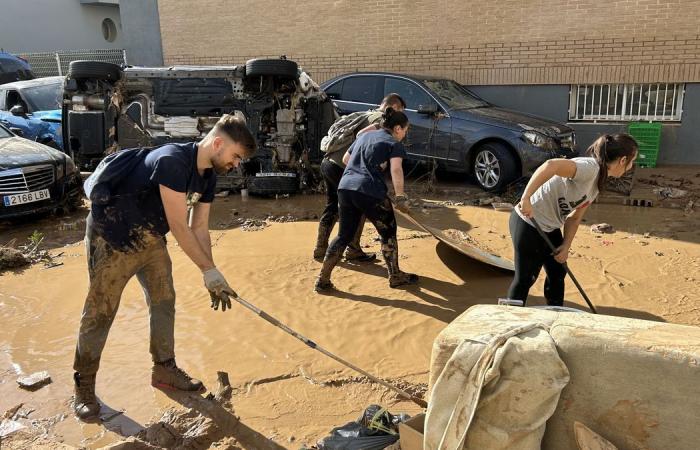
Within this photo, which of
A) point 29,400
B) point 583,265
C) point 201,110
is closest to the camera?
point 29,400

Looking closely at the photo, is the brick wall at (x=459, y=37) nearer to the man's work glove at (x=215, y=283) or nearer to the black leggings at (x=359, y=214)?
the black leggings at (x=359, y=214)

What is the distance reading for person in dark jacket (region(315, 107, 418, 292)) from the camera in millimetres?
4648

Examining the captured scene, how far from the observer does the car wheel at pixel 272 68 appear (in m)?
7.78

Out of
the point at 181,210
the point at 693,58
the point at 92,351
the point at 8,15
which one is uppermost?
the point at 8,15

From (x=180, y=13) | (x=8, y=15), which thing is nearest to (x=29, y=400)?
(x=180, y=13)

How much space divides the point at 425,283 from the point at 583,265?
1659 millimetres

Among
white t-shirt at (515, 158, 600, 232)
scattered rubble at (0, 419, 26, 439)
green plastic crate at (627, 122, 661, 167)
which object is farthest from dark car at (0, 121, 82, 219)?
green plastic crate at (627, 122, 661, 167)

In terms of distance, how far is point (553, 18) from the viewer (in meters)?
10.2

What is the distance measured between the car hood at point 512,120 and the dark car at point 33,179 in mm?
5611

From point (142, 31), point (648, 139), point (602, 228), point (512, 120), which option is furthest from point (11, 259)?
point (648, 139)

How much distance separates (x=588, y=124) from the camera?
1041 cm

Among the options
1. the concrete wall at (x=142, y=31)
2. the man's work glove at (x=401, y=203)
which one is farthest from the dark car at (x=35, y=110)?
the man's work glove at (x=401, y=203)

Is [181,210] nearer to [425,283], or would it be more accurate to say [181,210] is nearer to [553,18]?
[425,283]

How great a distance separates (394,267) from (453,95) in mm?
5044
